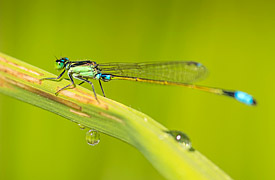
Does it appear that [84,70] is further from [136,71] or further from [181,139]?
[181,139]

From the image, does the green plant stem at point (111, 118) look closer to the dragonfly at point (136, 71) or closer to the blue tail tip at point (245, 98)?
the blue tail tip at point (245, 98)

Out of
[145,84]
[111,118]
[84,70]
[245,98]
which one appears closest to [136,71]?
[145,84]

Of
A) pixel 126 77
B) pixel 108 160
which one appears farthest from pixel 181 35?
pixel 108 160

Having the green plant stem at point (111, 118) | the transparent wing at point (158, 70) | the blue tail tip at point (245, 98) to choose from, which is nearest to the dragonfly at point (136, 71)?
the transparent wing at point (158, 70)

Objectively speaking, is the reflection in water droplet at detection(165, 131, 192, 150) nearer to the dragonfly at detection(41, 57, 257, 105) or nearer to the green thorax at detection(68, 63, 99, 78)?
the dragonfly at detection(41, 57, 257, 105)

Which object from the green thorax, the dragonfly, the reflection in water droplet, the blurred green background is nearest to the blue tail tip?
the blurred green background

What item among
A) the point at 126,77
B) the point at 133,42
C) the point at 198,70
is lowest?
the point at 198,70

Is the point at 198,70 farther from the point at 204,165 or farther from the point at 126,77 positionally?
the point at 204,165
